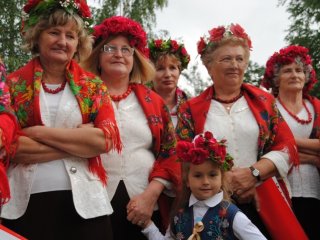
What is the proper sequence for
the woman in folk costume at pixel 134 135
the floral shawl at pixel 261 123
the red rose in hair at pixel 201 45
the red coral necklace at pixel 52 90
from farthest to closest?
the red rose in hair at pixel 201 45, the floral shawl at pixel 261 123, the woman in folk costume at pixel 134 135, the red coral necklace at pixel 52 90

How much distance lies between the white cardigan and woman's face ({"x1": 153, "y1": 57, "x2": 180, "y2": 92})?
1.93 metres

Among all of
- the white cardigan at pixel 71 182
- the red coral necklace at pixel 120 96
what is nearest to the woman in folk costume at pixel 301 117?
the red coral necklace at pixel 120 96

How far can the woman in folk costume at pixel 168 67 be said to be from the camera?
4.97 m

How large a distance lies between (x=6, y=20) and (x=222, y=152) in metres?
11.0

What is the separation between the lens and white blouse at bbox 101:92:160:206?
11.5 feet

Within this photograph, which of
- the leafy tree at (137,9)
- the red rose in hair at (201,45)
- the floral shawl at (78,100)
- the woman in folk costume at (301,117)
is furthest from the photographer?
the leafy tree at (137,9)

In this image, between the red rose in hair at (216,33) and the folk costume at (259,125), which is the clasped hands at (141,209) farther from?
the red rose in hair at (216,33)

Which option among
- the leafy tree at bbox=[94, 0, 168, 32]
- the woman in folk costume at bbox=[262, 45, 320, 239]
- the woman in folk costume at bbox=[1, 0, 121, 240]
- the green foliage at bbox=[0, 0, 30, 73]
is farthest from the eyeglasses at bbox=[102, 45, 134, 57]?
the leafy tree at bbox=[94, 0, 168, 32]

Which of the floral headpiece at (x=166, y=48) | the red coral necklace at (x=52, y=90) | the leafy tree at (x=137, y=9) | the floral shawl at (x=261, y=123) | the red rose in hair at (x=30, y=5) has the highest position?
the leafy tree at (x=137, y=9)

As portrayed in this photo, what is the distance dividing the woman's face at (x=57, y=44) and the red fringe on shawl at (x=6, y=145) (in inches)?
21.3

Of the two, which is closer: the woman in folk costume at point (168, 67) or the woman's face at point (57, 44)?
the woman's face at point (57, 44)

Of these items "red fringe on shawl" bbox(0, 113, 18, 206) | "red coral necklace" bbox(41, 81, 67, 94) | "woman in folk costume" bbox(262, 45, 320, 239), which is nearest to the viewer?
"red fringe on shawl" bbox(0, 113, 18, 206)

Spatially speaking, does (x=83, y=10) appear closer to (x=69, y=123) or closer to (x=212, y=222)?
(x=69, y=123)

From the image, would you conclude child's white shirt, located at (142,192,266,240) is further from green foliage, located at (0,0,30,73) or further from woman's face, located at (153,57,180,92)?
green foliage, located at (0,0,30,73)
